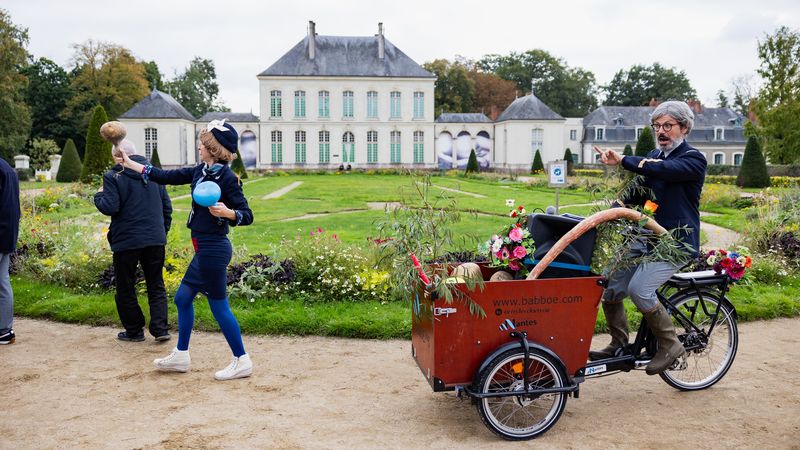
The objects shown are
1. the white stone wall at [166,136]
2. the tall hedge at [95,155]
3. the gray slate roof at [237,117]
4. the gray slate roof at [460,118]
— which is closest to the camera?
the tall hedge at [95,155]

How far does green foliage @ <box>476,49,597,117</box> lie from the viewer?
65000 millimetres

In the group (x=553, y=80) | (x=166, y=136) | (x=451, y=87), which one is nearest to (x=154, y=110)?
(x=166, y=136)

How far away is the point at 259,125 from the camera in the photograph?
160 ft

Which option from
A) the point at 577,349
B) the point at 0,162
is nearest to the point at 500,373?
the point at 577,349

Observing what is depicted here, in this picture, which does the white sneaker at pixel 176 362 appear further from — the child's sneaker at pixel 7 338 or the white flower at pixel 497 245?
the white flower at pixel 497 245

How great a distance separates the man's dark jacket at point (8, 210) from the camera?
5176mm

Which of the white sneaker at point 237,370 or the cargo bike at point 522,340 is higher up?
the cargo bike at point 522,340

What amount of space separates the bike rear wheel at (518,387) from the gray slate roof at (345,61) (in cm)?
4664

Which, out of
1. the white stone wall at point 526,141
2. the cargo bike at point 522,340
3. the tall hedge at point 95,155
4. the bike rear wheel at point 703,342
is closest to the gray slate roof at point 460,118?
the white stone wall at point 526,141

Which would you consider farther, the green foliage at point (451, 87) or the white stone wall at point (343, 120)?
the green foliage at point (451, 87)

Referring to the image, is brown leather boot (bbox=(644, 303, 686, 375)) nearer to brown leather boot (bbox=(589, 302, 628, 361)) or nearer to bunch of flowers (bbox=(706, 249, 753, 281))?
brown leather boot (bbox=(589, 302, 628, 361))

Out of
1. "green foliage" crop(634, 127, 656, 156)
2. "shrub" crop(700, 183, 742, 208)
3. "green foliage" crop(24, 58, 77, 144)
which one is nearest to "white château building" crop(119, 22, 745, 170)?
"green foliage" crop(24, 58, 77, 144)

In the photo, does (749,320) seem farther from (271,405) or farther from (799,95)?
(799,95)

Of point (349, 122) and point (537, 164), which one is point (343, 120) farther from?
point (537, 164)
